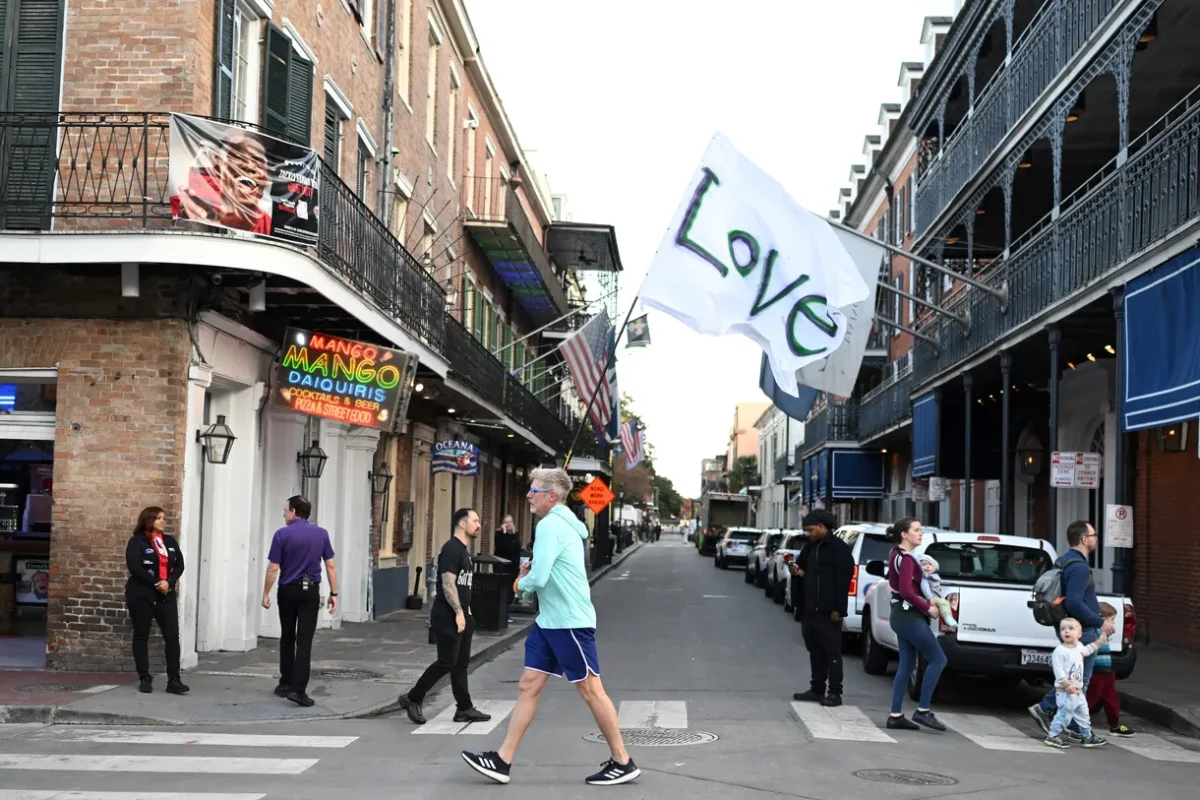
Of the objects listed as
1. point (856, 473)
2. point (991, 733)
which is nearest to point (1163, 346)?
point (991, 733)

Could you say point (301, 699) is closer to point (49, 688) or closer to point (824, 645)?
point (49, 688)

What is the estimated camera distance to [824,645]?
12.5m

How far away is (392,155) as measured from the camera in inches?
827

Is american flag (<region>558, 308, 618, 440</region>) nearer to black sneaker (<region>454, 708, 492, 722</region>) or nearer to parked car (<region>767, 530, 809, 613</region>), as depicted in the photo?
parked car (<region>767, 530, 809, 613</region>)

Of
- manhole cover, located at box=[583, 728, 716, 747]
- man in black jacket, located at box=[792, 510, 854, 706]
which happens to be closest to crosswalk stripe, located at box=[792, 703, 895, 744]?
man in black jacket, located at box=[792, 510, 854, 706]

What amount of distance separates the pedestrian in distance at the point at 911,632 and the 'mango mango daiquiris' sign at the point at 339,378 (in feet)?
22.0

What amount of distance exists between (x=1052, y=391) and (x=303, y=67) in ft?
34.3

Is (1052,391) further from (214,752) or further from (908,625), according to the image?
(214,752)

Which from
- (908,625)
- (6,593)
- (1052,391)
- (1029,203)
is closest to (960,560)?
(908,625)

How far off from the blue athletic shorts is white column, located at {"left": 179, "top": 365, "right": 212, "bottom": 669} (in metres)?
5.88

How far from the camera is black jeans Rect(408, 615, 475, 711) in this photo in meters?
10.7

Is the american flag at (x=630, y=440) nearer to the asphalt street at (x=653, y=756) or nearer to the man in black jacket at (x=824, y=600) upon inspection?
the asphalt street at (x=653, y=756)

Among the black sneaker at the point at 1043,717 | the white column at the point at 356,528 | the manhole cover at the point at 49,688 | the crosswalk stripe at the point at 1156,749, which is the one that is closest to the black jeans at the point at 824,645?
the black sneaker at the point at 1043,717

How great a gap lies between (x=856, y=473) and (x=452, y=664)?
3353cm
